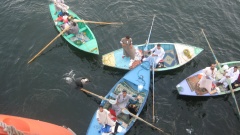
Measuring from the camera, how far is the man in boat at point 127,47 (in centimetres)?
2180

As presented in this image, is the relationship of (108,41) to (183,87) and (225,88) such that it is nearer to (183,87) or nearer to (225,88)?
(183,87)

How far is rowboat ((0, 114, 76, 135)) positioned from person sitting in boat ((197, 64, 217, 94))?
1028cm

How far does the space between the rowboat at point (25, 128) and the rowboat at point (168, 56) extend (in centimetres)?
687

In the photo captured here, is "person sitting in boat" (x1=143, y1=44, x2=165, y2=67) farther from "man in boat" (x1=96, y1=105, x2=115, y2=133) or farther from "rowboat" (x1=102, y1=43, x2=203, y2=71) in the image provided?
"man in boat" (x1=96, y1=105, x2=115, y2=133)

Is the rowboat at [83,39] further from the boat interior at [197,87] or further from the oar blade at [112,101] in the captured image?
the boat interior at [197,87]

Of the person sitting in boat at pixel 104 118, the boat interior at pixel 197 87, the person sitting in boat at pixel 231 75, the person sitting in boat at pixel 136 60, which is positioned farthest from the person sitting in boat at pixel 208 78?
the person sitting in boat at pixel 104 118

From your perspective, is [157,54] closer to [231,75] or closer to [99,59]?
[99,59]

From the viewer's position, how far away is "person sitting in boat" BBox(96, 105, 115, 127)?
56.2 feet

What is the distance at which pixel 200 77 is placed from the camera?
70.6 ft

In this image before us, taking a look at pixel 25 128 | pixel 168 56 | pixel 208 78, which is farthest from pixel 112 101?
pixel 168 56

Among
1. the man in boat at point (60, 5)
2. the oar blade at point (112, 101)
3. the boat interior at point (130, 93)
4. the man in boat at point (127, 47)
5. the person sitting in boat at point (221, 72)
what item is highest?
the man in boat at point (60, 5)

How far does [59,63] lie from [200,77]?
39.2 ft

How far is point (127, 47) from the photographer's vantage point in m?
22.0

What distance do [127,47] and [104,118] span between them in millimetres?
6929
